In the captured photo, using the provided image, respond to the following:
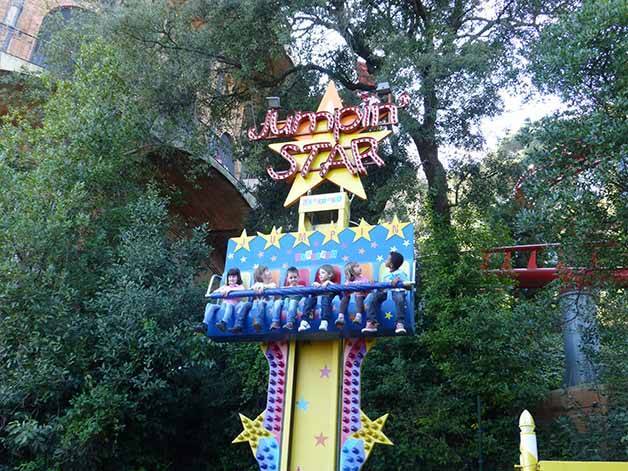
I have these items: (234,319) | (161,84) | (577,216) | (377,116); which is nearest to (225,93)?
(161,84)

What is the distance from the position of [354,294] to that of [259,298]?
129 centimetres

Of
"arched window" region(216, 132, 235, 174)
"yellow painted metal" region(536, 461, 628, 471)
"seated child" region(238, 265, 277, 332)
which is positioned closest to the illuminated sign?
"seated child" region(238, 265, 277, 332)

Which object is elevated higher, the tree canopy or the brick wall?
the brick wall

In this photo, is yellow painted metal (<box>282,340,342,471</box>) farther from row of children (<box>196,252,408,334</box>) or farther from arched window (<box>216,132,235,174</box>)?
arched window (<box>216,132,235,174</box>)

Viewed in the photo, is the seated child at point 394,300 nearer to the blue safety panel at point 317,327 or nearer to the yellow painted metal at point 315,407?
the blue safety panel at point 317,327

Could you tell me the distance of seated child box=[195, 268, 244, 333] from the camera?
27.4ft

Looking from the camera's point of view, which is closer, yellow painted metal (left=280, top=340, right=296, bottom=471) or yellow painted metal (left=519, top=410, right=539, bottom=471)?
yellow painted metal (left=519, top=410, right=539, bottom=471)

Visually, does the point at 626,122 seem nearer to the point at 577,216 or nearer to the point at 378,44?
the point at 577,216

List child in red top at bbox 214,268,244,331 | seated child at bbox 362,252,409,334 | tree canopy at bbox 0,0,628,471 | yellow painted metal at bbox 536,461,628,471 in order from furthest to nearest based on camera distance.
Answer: tree canopy at bbox 0,0,628,471 < child in red top at bbox 214,268,244,331 < seated child at bbox 362,252,409,334 < yellow painted metal at bbox 536,461,628,471

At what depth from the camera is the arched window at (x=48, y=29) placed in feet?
51.9

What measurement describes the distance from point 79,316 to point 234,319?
12.4 ft

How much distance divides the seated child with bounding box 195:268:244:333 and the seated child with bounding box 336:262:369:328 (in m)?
1.47

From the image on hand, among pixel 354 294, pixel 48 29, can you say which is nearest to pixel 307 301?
pixel 354 294

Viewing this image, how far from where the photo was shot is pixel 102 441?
1016cm
